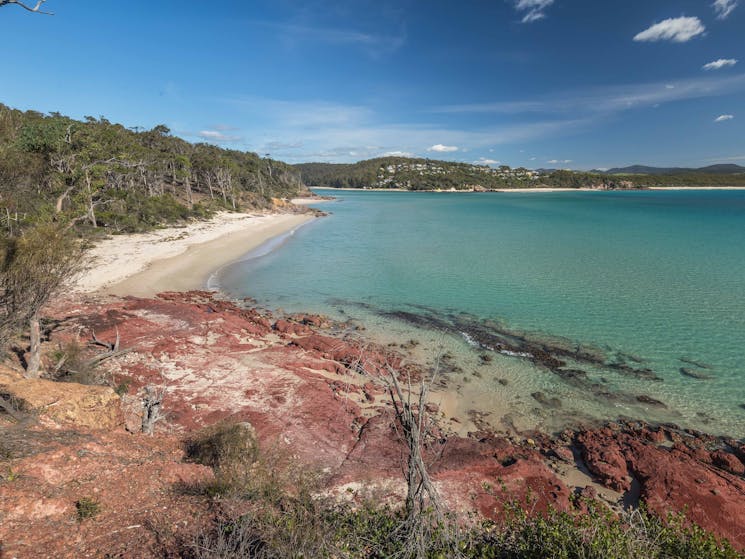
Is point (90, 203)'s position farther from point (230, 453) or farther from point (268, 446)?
point (230, 453)

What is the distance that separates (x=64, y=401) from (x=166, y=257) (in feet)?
84.5

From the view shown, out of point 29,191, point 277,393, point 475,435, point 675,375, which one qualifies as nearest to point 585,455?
point 475,435

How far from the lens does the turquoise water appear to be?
12.9 metres

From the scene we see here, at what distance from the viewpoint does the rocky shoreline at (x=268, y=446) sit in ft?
18.8

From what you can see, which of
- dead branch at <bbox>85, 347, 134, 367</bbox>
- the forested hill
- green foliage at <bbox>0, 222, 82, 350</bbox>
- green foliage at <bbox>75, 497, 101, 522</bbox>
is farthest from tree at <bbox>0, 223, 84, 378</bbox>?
the forested hill

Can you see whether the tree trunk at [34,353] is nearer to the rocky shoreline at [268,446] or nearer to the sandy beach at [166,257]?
the rocky shoreline at [268,446]

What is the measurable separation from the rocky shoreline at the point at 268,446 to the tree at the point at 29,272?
1446 millimetres

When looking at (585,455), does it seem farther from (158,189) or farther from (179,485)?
(158,189)

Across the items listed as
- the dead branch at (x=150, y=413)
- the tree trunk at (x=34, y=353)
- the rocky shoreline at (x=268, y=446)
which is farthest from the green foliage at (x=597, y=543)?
the tree trunk at (x=34, y=353)

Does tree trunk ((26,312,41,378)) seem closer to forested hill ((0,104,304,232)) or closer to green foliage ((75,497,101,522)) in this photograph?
green foliage ((75,497,101,522))

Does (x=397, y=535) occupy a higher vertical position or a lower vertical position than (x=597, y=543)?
lower

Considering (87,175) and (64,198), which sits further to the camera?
(87,175)

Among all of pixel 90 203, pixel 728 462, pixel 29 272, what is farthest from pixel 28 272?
pixel 90 203

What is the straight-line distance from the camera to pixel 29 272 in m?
9.42
